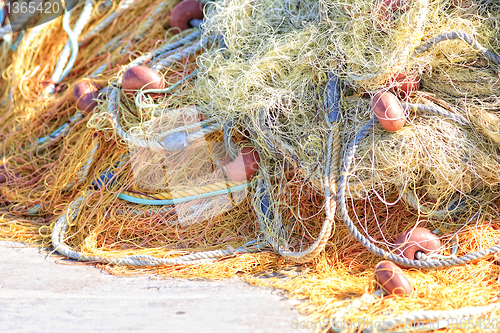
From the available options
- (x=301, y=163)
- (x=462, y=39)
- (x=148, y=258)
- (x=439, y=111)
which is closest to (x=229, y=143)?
(x=301, y=163)

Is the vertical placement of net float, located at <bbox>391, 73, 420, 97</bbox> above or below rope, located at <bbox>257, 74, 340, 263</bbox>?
above

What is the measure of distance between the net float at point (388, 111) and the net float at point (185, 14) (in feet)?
5.30

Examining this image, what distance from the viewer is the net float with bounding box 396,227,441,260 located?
79.1 inches

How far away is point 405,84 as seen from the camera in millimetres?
2182

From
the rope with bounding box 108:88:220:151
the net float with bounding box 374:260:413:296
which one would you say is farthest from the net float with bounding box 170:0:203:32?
the net float with bounding box 374:260:413:296

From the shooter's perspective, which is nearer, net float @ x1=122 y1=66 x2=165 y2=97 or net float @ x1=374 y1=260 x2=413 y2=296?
net float @ x1=374 y1=260 x2=413 y2=296

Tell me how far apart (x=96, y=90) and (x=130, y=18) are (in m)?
0.88

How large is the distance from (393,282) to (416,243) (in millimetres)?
334

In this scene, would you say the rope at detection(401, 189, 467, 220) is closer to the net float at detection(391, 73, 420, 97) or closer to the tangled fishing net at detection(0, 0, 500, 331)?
the tangled fishing net at detection(0, 0, 500, 331)

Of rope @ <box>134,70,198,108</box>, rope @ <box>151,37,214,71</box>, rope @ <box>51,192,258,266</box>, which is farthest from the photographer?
rope @ <box>151,37,214,71</box>

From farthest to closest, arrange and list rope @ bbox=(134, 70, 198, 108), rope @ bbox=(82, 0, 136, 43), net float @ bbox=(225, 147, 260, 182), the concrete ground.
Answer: rope @ bbox=(82, 0, 136, 43) → rope @ bbox=(134, 70, 198, 108) → net float @ bbox=(225, 147, 260, 182) → the concrete ground

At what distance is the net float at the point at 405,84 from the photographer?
7.11 ft

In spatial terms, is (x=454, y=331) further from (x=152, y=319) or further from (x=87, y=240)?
(x=87, y=240)

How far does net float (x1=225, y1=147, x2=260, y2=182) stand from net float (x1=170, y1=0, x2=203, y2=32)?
121 centimetres
